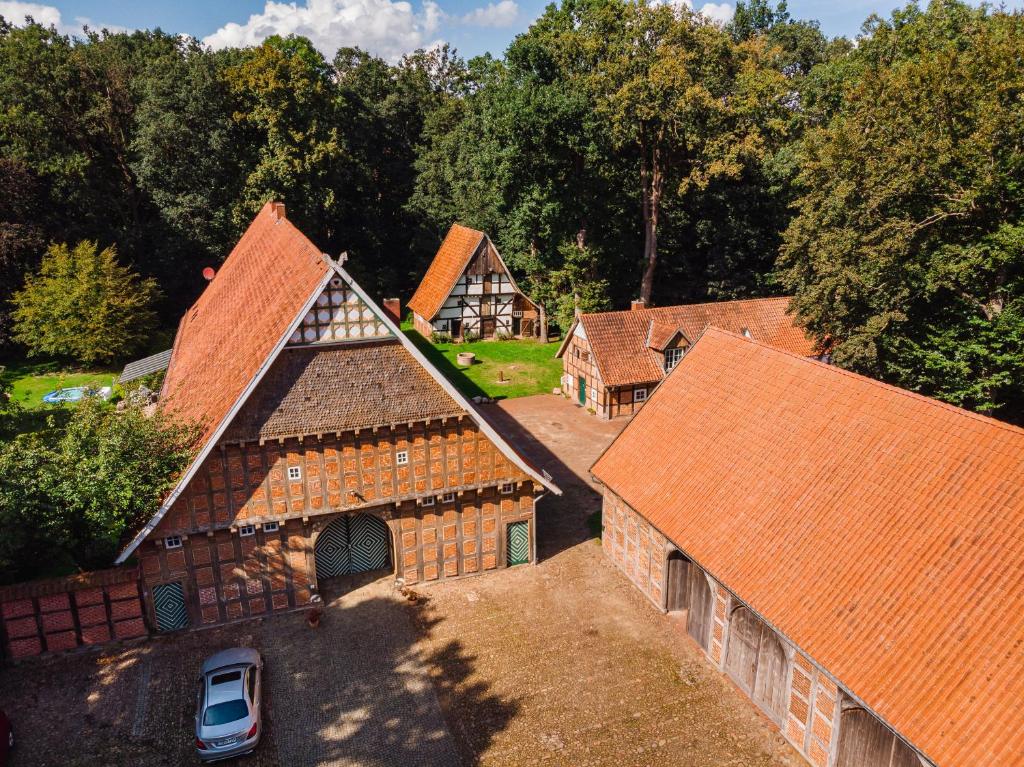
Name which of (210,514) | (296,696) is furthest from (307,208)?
(296,696)

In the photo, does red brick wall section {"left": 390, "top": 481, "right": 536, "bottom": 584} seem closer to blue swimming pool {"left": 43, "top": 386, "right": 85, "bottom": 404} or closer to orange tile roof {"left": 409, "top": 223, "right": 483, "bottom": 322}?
blue swimming pool {"left": 43, "top": 386, "right": 85, "bottom": 404}

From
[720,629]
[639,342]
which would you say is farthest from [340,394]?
[639,342]

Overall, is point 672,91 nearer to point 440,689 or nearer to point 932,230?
point 932,230

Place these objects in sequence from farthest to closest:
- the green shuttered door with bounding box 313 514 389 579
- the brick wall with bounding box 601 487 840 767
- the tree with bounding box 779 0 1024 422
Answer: the tree with bounding box 779 0 1024 422 < the green shuttered door with bounding box 313 514 389 579 < the brick wall with bounding box 601 487 840 767

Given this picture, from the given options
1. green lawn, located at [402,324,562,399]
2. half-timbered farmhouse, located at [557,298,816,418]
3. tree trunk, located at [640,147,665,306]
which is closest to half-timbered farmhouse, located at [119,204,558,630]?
half-timbered farmhouse, located at [557,298,816,418]

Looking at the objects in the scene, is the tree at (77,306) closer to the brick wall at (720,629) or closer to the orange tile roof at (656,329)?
the orange tile roof at (656,329)
